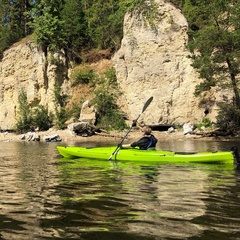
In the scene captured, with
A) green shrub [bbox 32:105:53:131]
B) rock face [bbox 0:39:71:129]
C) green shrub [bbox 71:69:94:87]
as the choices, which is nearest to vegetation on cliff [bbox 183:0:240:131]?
green shrub [bbox 71:69:94:87]

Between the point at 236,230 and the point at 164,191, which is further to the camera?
the point at 164,191

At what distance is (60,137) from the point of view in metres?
23.4

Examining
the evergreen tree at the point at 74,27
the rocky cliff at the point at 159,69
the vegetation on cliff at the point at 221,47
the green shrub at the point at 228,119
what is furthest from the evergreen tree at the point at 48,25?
the green shrub at the point at 228,119

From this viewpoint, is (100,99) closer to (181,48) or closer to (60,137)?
(60,137)

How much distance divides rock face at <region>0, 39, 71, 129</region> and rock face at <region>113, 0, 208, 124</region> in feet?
22.1

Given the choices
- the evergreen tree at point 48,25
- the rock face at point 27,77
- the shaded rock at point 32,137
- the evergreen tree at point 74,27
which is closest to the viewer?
the shaded rock at point 32,137

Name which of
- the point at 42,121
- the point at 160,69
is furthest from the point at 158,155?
the point at 42,121

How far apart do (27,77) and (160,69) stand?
13868 mm

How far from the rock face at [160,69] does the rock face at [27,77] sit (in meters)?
6.73

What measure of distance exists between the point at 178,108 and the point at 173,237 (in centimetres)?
2256

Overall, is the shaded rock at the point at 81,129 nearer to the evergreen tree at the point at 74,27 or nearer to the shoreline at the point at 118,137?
the shoreline at the point at 118,137

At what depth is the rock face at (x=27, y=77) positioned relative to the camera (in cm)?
3150

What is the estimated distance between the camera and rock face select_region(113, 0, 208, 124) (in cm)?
2544

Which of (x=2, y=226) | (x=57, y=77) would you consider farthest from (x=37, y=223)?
(x=57, y=77)
